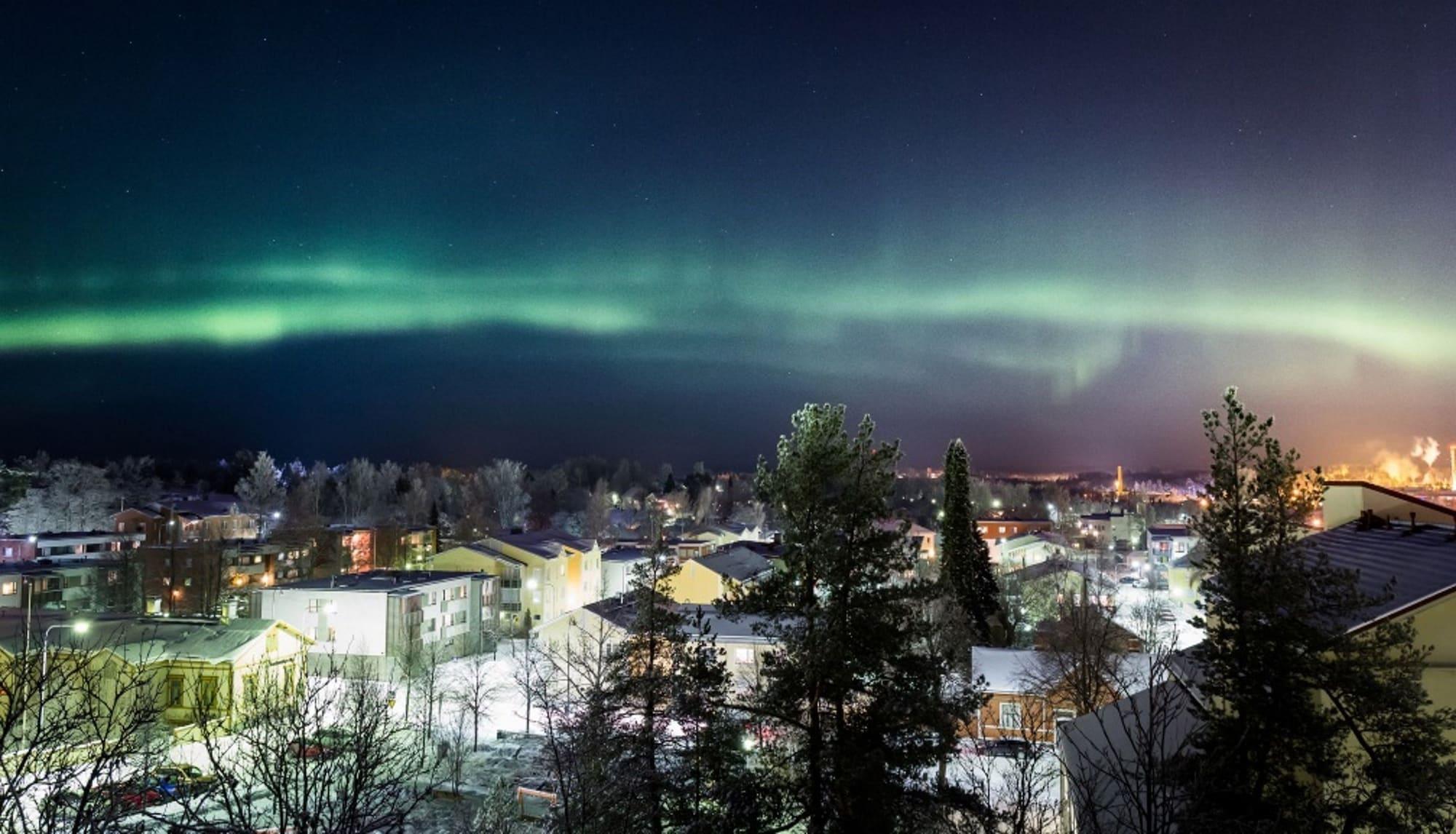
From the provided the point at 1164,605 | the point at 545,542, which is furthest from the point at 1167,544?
the point at 545,542

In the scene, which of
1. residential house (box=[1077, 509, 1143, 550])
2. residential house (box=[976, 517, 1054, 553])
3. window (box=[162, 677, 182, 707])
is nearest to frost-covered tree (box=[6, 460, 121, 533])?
window (box=[162, 677, 182, 707])

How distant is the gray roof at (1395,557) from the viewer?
34.1 ft

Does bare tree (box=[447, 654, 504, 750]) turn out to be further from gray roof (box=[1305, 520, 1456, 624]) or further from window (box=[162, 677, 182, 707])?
gray roof (box=[1305, 520, 1456, 624])

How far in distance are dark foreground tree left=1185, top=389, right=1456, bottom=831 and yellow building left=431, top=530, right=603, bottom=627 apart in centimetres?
3361

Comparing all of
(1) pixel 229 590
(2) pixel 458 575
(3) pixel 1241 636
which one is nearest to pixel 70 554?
(1) pixel 229 590

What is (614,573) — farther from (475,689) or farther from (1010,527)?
(1010,527)

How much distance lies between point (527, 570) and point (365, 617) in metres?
10.0

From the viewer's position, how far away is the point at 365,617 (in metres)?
31.1

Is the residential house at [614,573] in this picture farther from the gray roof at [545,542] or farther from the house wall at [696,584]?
the house wall at [696,584]

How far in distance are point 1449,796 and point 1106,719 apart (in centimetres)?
698

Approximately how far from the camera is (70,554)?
51062mm

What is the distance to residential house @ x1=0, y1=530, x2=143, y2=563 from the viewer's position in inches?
1897

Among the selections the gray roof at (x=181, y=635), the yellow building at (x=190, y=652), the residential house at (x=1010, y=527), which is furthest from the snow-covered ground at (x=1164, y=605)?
the residential house at (x=1010, y=527)

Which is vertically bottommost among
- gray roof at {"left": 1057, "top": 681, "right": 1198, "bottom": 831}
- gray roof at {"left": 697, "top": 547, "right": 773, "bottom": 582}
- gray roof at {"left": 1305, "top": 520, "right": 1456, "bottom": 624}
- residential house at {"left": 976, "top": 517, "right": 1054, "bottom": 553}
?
residential house at {"left": 976, "top": 517, "right": 1054, "bottom": 553}
